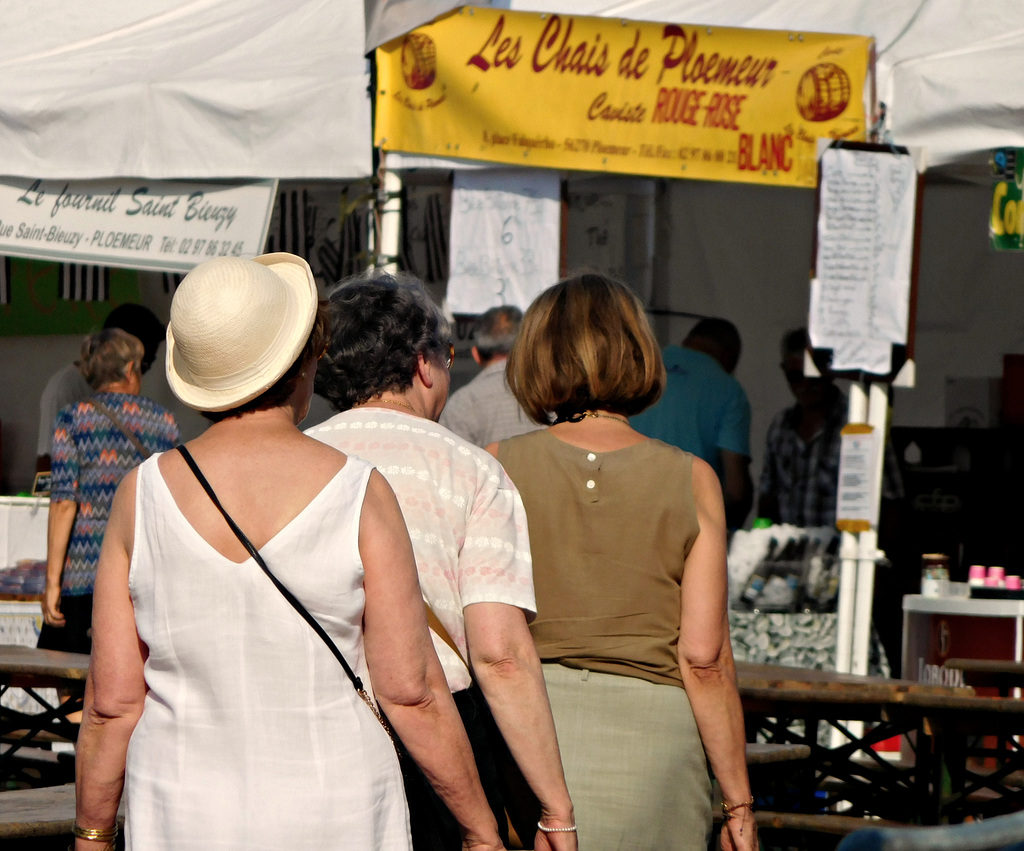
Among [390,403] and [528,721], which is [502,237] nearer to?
[390,403]

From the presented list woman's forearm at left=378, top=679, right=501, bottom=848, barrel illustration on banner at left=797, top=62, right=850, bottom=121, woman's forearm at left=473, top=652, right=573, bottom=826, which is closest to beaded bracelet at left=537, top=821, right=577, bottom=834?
woman's forearm at left=473, top=652, right=573, bottom=826

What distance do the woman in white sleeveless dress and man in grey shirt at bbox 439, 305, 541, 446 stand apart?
3.57m

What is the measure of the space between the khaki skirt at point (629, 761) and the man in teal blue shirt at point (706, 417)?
3.87 metres

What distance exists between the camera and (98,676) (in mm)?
1995

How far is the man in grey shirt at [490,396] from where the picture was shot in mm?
5629

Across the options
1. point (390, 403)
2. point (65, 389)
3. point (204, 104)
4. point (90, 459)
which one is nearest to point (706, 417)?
point (204, 104)

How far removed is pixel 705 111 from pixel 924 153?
849 mm

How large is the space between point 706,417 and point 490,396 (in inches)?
50.1

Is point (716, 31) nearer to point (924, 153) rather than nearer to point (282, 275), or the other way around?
point (924, 153)

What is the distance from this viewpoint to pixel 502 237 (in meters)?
5.87

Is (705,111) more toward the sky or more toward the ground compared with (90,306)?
more toward the sky

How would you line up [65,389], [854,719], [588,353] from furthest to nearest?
[65,389]
[854,719]
[588,353]

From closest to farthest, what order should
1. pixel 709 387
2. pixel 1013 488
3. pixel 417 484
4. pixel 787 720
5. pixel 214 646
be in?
pixel 214 646 → pixel 417 484 → pixel 787 720 → pixel 709 387 → pixel 1013 488

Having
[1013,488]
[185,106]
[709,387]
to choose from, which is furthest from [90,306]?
[1013,488]
